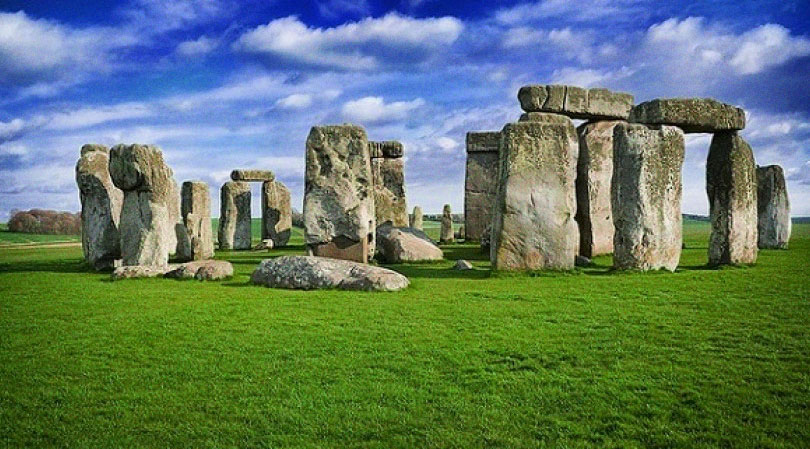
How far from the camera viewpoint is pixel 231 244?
22.8 meters

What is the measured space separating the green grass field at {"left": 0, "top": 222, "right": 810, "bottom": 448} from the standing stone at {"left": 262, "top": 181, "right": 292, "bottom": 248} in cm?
1404

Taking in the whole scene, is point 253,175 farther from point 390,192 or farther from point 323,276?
point 323,276

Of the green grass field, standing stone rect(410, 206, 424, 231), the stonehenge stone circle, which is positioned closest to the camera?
the green grass field

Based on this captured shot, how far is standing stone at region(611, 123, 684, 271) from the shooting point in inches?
447

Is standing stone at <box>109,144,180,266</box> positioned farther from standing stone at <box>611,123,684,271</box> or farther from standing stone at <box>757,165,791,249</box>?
standing stone at <box>757,165,791,249</box>

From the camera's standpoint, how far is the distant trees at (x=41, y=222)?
26328 millimetres

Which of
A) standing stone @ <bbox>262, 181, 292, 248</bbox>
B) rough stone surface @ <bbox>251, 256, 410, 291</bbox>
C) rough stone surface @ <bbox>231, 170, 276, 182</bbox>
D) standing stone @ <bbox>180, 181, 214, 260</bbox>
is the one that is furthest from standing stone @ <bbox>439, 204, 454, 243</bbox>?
rough stone surface @ <bbox>251, 256, 410, 291</bbox>

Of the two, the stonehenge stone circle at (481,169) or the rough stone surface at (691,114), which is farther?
the stonehenge stone circle at (481,169)

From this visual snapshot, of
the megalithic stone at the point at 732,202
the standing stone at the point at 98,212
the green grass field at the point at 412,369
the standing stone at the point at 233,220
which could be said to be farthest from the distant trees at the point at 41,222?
the megalithic stone at the point at 732,202

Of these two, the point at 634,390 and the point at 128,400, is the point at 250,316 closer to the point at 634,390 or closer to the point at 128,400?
the point at 128,400

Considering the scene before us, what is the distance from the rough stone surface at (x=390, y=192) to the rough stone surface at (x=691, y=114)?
9.98m

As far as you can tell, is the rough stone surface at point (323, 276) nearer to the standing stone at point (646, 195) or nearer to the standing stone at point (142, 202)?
the standing stone at point (142, 202)

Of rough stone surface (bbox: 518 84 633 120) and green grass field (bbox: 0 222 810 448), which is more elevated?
rough stone surface (bbox: 518 84 633 120)

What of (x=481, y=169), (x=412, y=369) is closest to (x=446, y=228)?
(x=481, y=169)
